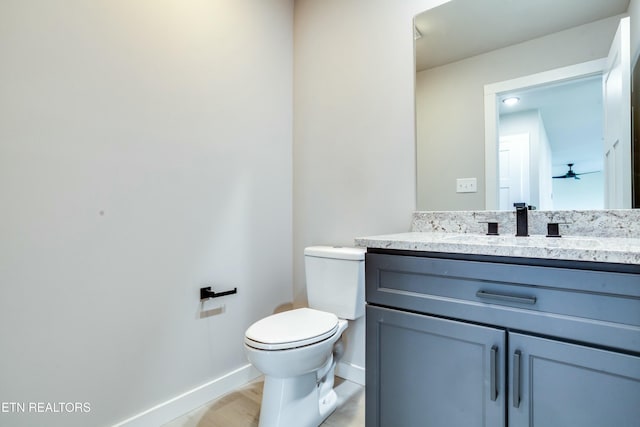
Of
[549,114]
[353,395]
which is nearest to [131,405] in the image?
[353,395]

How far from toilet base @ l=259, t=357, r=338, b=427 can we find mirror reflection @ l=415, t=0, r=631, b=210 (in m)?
1.03

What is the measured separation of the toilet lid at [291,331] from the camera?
1255 mm

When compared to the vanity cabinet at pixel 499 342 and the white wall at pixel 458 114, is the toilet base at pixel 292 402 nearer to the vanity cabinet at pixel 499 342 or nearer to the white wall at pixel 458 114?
the vanity cabinet at pixel 499 342

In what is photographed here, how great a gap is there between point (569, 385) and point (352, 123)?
156cm

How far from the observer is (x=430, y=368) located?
101 cm

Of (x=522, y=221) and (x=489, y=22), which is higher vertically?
(x=489, y=22)

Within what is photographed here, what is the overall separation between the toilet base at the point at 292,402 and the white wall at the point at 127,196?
0.50 m

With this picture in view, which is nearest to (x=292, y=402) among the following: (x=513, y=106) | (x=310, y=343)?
(x=310, y=343)

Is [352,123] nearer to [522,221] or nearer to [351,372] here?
[522,221]

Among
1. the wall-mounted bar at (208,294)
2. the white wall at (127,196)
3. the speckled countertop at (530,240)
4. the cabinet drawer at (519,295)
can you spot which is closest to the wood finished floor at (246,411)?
the white wall at (127,196)

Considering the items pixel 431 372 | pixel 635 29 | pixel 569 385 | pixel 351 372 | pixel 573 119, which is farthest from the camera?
pixel 351 372

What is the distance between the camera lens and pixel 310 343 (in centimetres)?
129

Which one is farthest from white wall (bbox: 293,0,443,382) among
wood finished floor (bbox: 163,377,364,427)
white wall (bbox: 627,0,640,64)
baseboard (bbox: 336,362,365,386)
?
white wall (bbox: 627,0,640,64)

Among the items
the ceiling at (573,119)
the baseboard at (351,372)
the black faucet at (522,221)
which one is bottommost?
the baseboard at (351,372)
